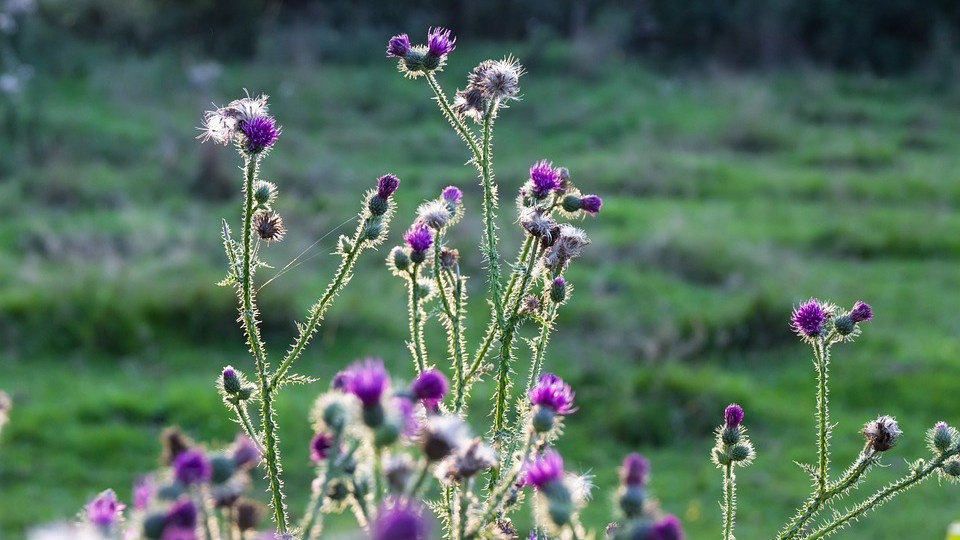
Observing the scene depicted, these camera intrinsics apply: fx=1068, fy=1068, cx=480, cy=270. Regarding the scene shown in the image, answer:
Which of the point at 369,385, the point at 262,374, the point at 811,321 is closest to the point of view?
the point at 369,385

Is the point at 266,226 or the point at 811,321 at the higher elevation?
the point at 266,226

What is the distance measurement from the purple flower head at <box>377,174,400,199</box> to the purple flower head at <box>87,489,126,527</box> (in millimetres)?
624

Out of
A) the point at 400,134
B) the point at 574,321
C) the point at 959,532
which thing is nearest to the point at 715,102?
the point at 400,134

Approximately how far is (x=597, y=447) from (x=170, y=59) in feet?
30.6

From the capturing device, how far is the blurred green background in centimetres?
604

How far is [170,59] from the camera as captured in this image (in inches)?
525

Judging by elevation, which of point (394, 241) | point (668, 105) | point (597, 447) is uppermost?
point (668, 105)

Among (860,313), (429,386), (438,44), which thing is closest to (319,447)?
(429,386)

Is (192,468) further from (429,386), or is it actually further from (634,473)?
(634,473)

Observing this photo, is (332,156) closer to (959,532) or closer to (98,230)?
(98,230)

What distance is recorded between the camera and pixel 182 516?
708 mm

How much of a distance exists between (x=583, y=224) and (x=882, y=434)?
673cm

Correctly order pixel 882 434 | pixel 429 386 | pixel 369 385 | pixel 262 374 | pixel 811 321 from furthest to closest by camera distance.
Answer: pixel 811 321
pixel 882 434
pixel 262 374
pixel 429 386
pixel 369 385

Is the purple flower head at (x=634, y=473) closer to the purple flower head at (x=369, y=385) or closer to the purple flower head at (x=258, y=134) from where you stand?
the purple flower head at (x=369, y=385)
